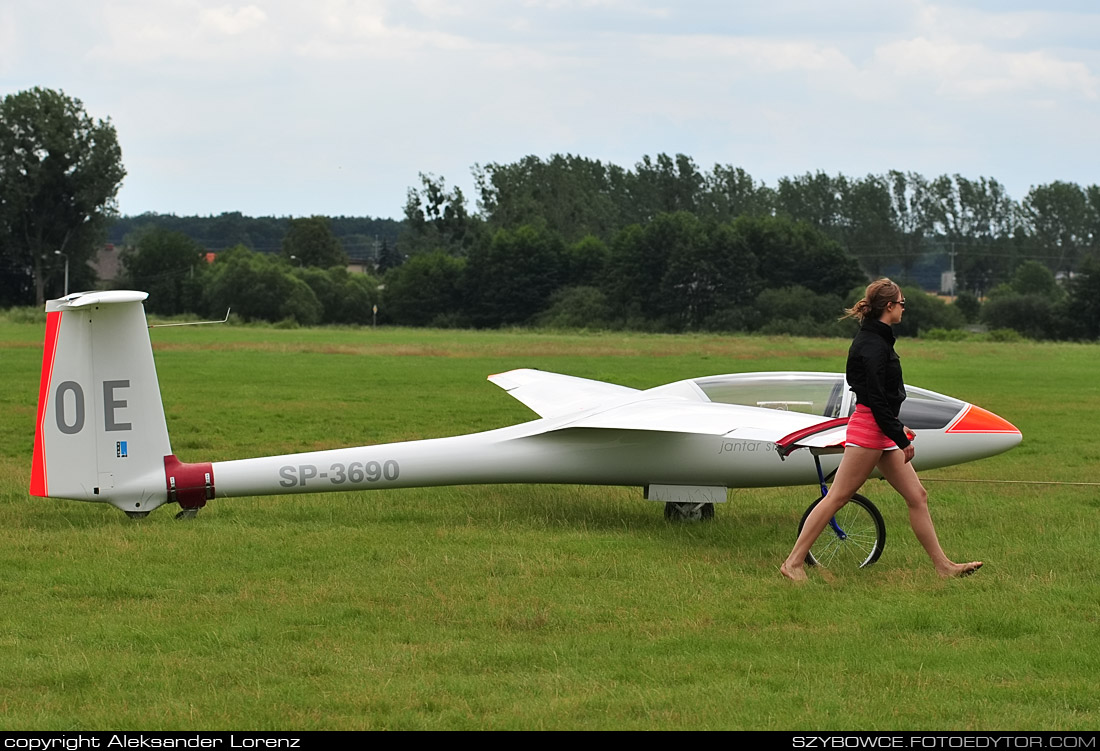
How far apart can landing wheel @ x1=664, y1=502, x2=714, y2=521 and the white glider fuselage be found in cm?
39

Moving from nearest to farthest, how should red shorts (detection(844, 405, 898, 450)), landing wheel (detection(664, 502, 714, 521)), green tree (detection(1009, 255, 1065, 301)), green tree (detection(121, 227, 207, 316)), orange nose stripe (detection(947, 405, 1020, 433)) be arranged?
red shorts (detection(844, 405, 898, 450)) < orange nose stripe (detection(947, 405, 1020, 433)) < landing wheel (detection(664, 502, 714, 521)) < green tree (detection(121, 227, 207, 316)) < green tree (detection(1009, 255, 1065, 301))

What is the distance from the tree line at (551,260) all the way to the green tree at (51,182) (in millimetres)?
117

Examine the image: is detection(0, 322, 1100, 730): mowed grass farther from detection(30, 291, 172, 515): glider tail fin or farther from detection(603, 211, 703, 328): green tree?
detection(603, 211, 703, 328): green tree

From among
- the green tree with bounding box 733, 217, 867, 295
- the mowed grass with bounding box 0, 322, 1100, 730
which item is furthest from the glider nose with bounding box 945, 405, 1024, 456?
the green tree with bounding box 733, 217, 867, 295

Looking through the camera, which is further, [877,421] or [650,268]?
[650,268]

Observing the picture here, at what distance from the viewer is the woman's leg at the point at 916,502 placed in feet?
28.6

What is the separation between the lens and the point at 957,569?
904 cm

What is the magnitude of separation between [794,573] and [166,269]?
116984 mm

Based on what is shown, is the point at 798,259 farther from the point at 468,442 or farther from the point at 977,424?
the point at 468,442

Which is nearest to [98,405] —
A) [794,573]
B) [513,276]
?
[794,573]

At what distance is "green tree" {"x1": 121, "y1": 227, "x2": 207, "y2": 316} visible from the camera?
111250 mm

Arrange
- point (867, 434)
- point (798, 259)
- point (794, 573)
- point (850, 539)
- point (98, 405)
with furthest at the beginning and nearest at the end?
1. point (798, 259)
2. point (98, 405)
3. point (850, 539)
4. point (794, 573)
5. point (867, 434)

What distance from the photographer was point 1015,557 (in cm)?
996
